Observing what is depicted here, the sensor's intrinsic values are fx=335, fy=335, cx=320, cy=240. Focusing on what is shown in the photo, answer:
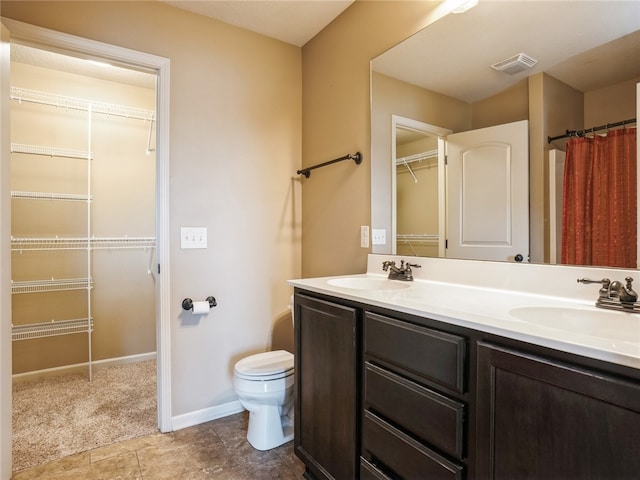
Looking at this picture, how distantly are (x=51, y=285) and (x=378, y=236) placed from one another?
2743 mm

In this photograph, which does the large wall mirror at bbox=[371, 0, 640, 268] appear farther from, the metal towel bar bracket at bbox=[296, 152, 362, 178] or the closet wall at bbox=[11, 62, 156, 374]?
the closet wall at bbox=[11, 62, 156, 374]

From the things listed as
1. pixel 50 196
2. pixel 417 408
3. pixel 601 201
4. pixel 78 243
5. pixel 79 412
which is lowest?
pixel 79 412

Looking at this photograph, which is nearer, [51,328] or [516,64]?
[516,64]

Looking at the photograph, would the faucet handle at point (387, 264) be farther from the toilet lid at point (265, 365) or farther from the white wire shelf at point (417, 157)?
the toilet lid at point (265, 365)

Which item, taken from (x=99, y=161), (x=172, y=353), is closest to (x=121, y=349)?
(x=172, y=353)

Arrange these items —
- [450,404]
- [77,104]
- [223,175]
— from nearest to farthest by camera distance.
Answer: [450,404] → [223,175] → [77,104]

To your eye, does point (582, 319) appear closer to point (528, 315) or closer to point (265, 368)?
point (528, 315)

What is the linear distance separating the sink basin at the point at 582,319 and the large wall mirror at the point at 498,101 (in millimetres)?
215

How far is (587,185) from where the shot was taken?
119 cm

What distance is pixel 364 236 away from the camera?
2.00m

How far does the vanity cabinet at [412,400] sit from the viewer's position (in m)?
0.90

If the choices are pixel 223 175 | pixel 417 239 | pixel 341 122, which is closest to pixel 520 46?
pixel 417 239

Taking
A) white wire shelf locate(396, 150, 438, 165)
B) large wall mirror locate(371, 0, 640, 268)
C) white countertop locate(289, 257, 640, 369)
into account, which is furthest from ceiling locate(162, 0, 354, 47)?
white countertop locate(289, 257, 640, 369)

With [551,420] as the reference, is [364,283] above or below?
above
